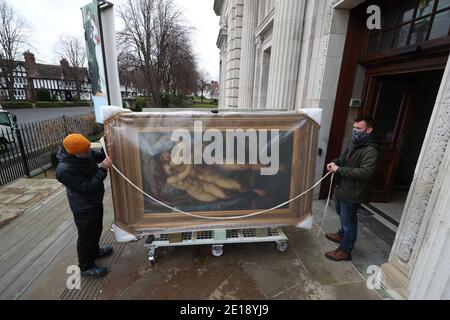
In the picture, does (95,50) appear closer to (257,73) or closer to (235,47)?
(257,73)

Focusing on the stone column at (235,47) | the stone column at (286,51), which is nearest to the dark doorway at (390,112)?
the stone column at (286,51)

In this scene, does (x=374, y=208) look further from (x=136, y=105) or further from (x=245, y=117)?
(x=136, y=105)

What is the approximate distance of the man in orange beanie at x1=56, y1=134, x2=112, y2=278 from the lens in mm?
2352

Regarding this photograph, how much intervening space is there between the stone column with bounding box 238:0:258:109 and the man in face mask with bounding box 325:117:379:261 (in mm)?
7056

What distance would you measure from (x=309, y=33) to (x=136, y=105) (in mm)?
22824

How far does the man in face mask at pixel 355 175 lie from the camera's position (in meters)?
2.59

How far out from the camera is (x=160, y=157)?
2.64m

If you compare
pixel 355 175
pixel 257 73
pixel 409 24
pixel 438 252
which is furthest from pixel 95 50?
pixel 438 252

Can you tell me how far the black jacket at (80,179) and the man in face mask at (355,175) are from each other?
2.95 meters

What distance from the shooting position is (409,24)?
124 inches

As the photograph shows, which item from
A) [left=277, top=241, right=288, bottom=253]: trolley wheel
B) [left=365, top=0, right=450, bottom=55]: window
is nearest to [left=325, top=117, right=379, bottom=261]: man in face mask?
[left=277, top=241, right=288, bottom=253]: trolley wheel

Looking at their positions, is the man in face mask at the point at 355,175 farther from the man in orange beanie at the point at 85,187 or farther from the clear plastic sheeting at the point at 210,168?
the man in orange beanie at the point at 85,187
